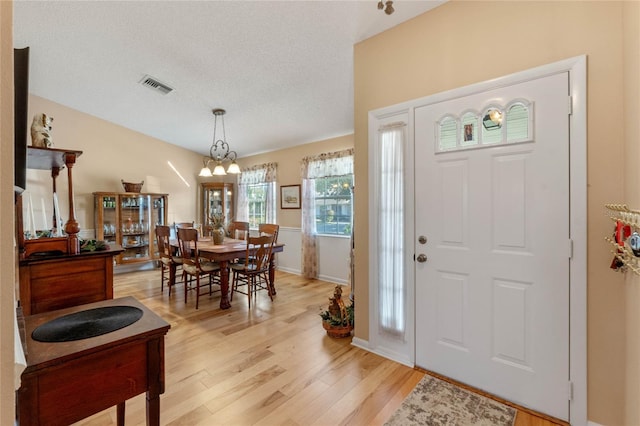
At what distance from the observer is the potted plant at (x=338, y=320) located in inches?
110

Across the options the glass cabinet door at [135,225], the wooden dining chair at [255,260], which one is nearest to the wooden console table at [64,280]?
the wooden dining chair at [255,260]

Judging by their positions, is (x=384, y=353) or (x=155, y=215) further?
(x=155, y=215)

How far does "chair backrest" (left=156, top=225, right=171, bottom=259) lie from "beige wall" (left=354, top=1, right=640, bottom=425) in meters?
3.75

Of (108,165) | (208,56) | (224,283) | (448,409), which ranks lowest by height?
(448,409)

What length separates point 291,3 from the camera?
86.0 inches

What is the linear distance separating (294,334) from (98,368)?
211cm

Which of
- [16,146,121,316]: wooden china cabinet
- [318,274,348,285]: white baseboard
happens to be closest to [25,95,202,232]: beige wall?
[318,274,348,285]: white baseboard

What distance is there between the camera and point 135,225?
5527 millimetres

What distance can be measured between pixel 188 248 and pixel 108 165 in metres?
2.89

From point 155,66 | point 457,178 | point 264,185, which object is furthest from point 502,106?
point 264,185

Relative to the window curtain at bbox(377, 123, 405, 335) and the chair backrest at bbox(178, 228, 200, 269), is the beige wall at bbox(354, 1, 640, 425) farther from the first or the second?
the chair backrest at bbox(178, 228, 200, 269)

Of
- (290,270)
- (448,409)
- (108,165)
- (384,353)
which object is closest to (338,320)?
(384,353)

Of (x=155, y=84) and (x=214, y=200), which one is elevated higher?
(x=155, y=84)

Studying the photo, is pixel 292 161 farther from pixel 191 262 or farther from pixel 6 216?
pixel 6 216
